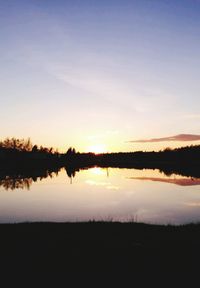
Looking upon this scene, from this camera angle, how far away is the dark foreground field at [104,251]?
10.7 meters

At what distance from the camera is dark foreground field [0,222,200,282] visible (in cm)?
1073

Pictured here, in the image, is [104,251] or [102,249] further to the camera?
[102,249]

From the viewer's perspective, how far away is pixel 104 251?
12.4 meters

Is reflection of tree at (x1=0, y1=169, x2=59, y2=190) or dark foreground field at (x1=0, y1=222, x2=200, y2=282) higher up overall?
reflection of tree at (x1=0, y1=169, x2=59, y2=190)

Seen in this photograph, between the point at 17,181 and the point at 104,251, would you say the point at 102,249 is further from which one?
the point at 17,181

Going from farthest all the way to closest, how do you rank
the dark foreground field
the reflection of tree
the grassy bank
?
the reflection of tree
the grassy bank
the dark foreground field

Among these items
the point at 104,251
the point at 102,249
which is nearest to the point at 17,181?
the point at 102,249

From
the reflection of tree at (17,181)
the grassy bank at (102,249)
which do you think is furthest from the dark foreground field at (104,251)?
the reflection of tree at (17,181)

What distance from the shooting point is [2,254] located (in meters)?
12.3

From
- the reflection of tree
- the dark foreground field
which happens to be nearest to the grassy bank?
the dark foreground field

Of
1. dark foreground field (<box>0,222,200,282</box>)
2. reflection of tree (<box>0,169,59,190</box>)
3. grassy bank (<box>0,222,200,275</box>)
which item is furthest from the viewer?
reflection of tree (<box>0,169,59,190</box>)

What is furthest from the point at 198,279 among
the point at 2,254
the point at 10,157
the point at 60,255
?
the point at 10,157

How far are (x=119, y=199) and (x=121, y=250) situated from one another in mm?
28183

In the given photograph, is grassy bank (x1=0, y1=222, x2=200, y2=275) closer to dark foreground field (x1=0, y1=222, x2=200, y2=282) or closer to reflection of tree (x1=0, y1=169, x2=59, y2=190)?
dark foreground field (x1=0, y1=222, x2=200, y2=282)
